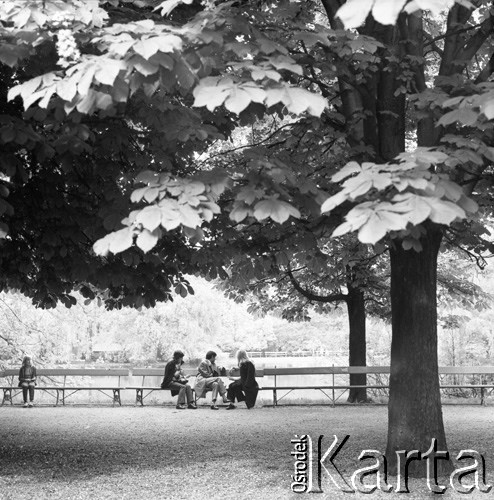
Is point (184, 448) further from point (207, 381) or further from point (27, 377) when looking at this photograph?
point (27, 377)

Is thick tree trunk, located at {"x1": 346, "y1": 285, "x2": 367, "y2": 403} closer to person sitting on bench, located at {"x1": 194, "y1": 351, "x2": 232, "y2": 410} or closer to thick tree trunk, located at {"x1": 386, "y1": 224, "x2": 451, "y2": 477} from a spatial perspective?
person sitting on bench, located at {"x1": 194, "y1": 351, "x2": 232, "y2": 410}

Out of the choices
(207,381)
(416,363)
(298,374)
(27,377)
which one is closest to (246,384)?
(207,381)

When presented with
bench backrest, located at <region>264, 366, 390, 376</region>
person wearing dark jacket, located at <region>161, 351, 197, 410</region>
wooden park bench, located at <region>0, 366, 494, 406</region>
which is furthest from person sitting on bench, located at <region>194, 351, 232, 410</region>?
bench backrest, located at <region>264, 366, 390, 376</region>

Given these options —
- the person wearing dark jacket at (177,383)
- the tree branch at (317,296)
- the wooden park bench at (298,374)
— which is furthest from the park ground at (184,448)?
the tree branch at (317,296)

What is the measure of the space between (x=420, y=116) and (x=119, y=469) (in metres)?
5.14

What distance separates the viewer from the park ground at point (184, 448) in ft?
24.5

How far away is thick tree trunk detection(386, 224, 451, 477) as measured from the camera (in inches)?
308

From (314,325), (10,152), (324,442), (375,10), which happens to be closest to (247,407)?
(324,442)

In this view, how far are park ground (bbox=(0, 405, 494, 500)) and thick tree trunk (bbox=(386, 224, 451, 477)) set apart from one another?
44cm

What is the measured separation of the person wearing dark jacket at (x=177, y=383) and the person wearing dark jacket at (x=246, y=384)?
37.4 inches

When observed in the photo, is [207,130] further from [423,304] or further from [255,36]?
[423,304]

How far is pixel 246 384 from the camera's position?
55.0 feet

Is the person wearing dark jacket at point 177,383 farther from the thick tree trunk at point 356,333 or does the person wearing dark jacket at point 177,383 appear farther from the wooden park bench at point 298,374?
the thick tree trunk at point 356,333

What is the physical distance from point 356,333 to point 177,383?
15.3 feet
